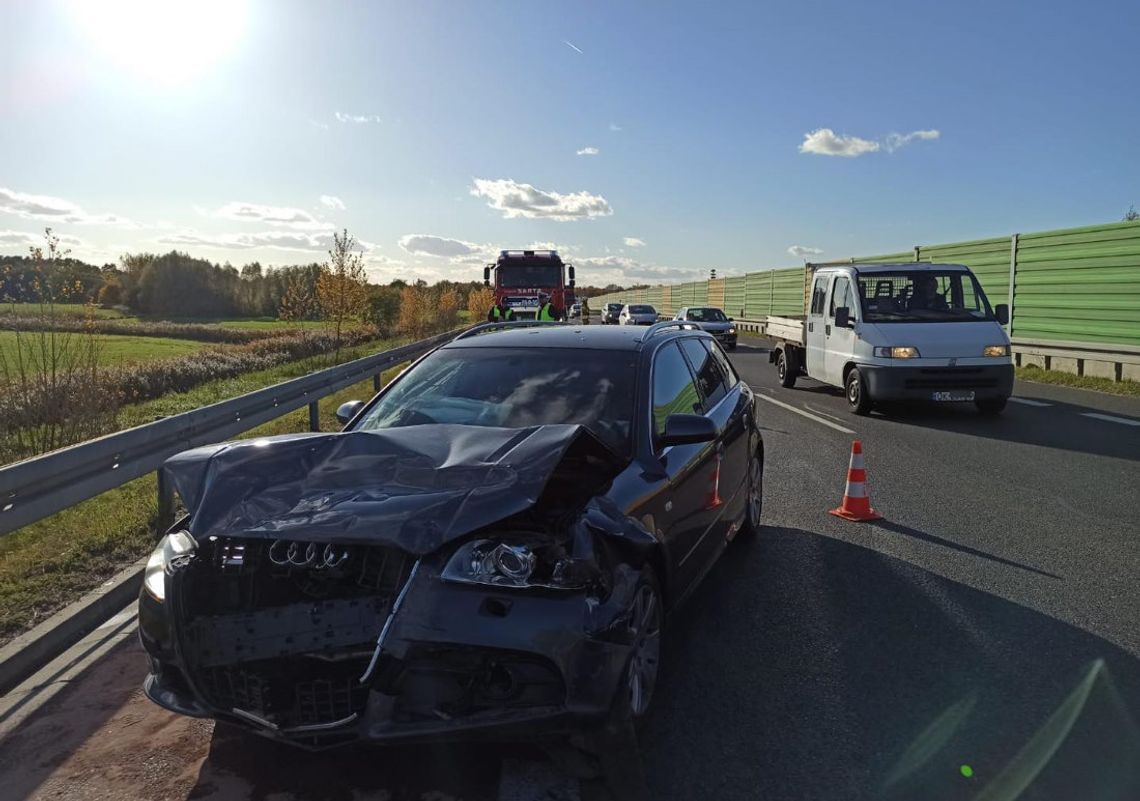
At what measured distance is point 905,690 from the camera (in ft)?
12.1

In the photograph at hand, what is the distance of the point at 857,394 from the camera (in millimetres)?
12422

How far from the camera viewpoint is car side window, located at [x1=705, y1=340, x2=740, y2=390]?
6.11 m

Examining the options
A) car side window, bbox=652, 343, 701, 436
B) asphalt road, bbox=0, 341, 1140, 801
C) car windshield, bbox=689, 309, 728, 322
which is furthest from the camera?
car windshield, bbox=689, 309, 728, 322

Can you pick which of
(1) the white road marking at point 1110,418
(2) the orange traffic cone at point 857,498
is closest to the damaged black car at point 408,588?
(2) the orange traffic cone at point 857,498

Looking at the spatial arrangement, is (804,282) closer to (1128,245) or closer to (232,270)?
(1128,245)

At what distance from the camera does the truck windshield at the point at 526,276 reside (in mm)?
28719

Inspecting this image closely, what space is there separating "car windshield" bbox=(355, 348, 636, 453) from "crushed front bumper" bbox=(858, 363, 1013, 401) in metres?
8.37

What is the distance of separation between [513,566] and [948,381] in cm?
1047

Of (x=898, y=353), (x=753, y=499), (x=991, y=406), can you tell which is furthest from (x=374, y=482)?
(x=991, y=406)

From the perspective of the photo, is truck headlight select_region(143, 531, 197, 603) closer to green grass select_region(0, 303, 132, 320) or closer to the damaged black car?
the damaged black car

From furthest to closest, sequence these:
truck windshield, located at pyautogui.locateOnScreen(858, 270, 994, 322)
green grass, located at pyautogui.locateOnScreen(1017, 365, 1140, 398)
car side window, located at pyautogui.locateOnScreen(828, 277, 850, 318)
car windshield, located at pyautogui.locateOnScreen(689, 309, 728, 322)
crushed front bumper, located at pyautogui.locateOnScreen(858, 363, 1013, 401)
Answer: car windshield, located at pyautogui.locateOnScreen(689, 309, 728, 322), green grass, located at pyautogui.locateOnScreen(1017, 365, 1140, 398), car side window, located at pyautogui.locateOnScreen(828, 277, 850, 318), truck windshield, located at pyautogui.locateOnScreen(858, 270, 994, 322), crushed front bumper, located at pyautogui.locateOnScreen(858, 363, 1013, 401)

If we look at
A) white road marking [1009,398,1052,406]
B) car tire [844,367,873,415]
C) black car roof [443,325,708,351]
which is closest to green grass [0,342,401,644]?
black car roof [443,325,708,351]

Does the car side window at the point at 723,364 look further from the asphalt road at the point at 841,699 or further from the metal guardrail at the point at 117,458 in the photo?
the metal guardrail at the point at 117,458

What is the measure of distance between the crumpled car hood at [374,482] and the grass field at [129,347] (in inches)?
276
